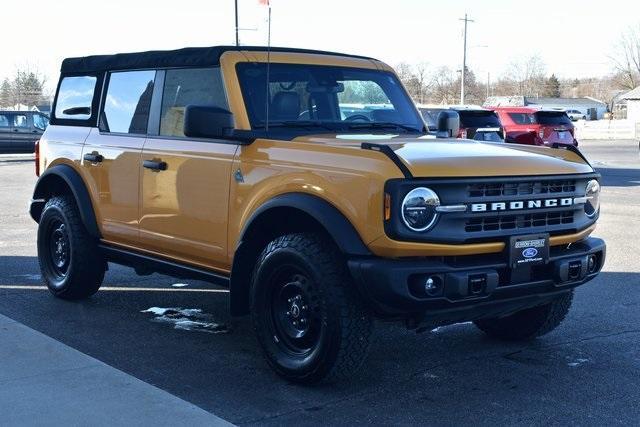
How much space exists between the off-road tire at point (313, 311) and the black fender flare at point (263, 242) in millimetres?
172

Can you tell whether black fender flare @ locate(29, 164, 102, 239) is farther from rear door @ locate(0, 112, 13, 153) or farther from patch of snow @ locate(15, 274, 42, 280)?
rear door @ locate(0, 112, 13, 153)

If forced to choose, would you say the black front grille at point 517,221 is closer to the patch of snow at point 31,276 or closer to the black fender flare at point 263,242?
the black fender flare at point 263,242

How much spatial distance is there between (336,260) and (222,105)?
5.07 ft

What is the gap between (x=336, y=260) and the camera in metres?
4.82

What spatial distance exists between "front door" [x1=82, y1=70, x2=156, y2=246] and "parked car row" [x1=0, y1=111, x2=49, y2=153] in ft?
76.9

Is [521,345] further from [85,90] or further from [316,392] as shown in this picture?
[85,90]

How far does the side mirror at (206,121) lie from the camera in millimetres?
5289

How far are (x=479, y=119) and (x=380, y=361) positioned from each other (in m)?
15.4

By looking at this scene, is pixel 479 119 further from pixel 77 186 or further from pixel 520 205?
pixel 520 205

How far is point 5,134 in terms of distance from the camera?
95.7ft

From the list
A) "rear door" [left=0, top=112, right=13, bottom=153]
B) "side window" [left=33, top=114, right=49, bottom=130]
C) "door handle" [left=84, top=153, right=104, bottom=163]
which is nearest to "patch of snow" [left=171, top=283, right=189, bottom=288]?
"door handle" [left=84, top=153, right=104, bottom=163]

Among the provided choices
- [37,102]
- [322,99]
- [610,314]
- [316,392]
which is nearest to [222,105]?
[322,99]

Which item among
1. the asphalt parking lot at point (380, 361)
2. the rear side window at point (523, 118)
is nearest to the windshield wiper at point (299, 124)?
the asphalt parking lot at point (380, 361)

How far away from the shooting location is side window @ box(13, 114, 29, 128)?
29.4 meters
